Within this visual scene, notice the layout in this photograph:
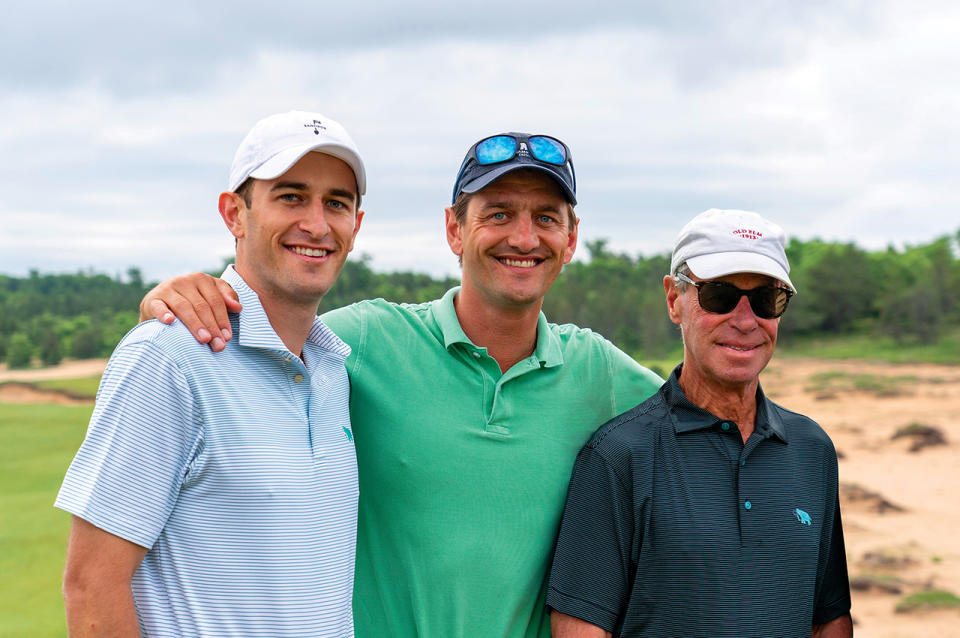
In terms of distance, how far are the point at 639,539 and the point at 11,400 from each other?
4344 cm

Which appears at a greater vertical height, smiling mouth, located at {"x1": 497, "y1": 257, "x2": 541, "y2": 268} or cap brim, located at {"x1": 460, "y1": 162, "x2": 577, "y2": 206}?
cap brim, located at {"x1": 460, "y1": 162, "x2": 577, "y2": 206}

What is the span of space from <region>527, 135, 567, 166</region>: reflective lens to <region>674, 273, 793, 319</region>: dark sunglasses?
2.46 feet

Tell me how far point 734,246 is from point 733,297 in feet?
0.62

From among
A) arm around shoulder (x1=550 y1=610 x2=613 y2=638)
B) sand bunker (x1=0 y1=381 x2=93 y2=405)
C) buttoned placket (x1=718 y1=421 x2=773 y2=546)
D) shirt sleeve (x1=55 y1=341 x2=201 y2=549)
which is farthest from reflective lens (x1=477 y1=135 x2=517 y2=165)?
sand bunker (x1=0 y1=381 x2=93 y2=405)

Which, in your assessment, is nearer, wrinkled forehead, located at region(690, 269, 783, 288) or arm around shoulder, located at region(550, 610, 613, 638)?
arm around shoulder, located at region(550, 610, 613, 638)

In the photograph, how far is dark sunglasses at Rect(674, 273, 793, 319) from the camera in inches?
123

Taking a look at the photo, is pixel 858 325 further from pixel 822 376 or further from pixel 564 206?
pixel 564 206

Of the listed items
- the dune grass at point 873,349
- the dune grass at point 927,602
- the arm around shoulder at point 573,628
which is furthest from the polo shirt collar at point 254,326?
the dune grass at point 873,349

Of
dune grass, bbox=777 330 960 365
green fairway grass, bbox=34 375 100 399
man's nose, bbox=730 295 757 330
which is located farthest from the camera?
dune grass, bbox=777 330 960 365

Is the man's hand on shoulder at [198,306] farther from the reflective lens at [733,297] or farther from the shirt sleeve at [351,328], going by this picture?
the reflective lens at [733,297]

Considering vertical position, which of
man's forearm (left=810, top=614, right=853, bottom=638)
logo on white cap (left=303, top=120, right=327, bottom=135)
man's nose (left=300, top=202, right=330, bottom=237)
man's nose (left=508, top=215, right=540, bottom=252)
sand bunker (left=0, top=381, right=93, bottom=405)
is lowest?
man's forearm (left=810, top=614, right=853, bottom=638)

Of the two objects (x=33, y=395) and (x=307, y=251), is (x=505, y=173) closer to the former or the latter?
(x=307, y=251)

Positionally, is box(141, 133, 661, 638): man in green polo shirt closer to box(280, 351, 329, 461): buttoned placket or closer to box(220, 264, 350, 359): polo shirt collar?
box(220, 264, 350, 359): polo shirt collar

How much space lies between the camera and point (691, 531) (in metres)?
2.82
